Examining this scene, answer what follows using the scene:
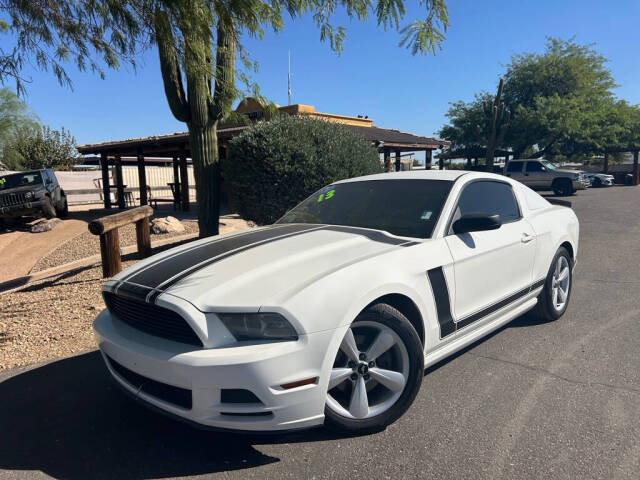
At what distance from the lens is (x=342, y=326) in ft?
8.02

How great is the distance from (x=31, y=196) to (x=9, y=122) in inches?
885

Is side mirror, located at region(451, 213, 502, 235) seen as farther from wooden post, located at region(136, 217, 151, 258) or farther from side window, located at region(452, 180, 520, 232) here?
wooden post, located at region(136, 217, 151, 258)

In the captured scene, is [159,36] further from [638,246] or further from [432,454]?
[638,246]

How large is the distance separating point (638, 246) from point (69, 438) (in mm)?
9342

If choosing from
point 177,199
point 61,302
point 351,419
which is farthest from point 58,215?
point 351,419

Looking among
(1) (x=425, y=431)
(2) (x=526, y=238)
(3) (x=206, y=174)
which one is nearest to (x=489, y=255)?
(2) (x=526, y=238)

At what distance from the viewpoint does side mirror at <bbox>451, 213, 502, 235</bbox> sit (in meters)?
3.31

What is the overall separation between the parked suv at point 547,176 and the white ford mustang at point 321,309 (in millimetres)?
21225

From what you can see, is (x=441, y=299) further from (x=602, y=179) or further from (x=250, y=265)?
(x=602, y=179)

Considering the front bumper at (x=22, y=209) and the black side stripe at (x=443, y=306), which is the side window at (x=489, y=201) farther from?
the front bumper at (x=22, y=209)

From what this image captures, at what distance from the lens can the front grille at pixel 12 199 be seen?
43.0 feet

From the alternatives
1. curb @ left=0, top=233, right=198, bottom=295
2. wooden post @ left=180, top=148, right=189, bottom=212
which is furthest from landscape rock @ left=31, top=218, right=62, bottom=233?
Result: curb @ left=0, top=233, right=198, bottom=295

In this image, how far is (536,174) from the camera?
76.8 feet

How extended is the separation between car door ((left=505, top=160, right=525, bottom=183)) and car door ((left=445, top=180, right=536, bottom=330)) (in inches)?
836
